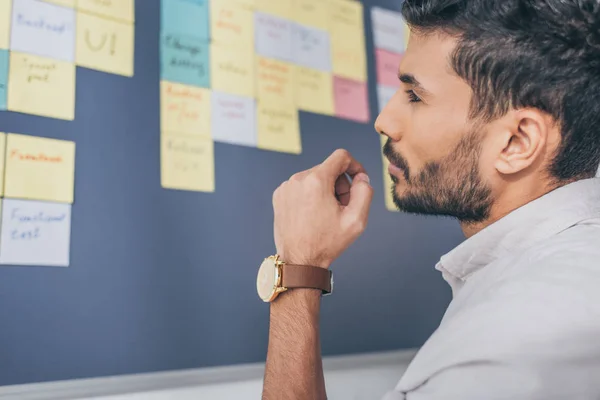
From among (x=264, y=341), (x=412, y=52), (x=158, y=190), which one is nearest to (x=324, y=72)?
(x=412, y=52)

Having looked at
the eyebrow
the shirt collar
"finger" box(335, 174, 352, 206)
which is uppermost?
the eyebrow

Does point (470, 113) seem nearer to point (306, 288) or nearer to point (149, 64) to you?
point (306, 288)

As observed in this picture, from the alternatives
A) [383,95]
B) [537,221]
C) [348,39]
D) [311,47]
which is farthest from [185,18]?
[537,221]

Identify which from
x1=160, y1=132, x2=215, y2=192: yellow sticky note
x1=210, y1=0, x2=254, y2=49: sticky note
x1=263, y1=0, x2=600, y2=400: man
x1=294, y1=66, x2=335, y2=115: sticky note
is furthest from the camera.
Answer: x1=294, y1=66, x2=335, y2=115: sticky note

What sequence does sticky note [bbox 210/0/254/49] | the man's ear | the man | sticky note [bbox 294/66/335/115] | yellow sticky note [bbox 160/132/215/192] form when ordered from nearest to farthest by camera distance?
1. the man
2. the man's ear
3. yellow sticky note [bbox 160/132/215/192]
4. sticky note [bbox 210/0/254/49]
5. sticky note [bbox 294/66/335/115]

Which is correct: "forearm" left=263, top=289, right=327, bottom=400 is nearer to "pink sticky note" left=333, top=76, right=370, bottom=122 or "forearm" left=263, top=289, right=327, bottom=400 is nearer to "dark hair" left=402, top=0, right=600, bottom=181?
"dark hair" left=402, top=0, right=600, bottom=181

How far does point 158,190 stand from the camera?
1.01 metres

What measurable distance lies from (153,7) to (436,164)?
601 mm

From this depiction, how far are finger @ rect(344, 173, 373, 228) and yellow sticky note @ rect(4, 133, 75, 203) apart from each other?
0.46 m

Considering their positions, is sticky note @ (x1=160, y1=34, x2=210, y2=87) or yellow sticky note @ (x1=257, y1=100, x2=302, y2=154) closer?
sticky note @ (x1=160, y1=34, x2=210, y2=87)

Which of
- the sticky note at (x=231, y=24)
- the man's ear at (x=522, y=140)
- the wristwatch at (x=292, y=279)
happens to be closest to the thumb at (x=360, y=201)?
the wristwatch at (x=292, y=279)

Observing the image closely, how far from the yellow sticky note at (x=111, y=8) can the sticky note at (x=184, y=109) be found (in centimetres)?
13

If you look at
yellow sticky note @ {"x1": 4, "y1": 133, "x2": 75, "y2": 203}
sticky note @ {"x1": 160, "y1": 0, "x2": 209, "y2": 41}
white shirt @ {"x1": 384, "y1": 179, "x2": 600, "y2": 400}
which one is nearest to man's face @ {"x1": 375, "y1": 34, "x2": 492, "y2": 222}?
white shirt @ {"x1": 384, "y1": 179, "x2": 600, "y2": 400}

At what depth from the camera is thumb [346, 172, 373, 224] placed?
2.99 feet
